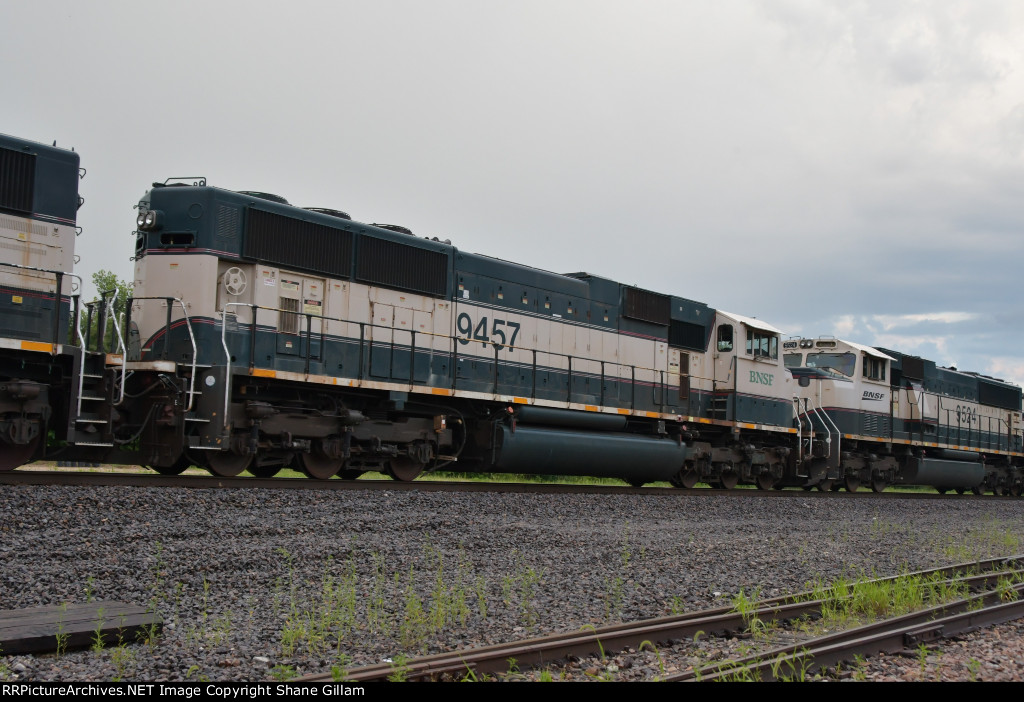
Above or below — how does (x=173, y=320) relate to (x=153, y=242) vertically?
below

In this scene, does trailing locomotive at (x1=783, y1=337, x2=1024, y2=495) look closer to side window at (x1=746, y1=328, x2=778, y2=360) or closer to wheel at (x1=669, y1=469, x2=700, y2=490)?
side window at (x1=746, y1=328, x2=778, y2=360)

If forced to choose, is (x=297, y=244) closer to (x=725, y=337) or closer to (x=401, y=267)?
(x=401, y=267)

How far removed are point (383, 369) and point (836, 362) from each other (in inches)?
533

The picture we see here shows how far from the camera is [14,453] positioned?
925 centimetres

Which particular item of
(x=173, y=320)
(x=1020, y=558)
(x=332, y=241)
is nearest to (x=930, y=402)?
(x=1020, y=558)

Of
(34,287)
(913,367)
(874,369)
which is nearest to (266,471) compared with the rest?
(34,287)

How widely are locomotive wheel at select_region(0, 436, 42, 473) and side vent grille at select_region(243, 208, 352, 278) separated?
3462 mm

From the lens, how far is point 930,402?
79.1 feet

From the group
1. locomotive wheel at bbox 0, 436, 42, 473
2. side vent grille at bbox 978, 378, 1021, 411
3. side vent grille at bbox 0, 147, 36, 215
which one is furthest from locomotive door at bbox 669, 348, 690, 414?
side vent grille at bbox 978, 378, 1021, 411

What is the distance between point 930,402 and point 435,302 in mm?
16690

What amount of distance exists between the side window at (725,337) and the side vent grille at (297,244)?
9.06m

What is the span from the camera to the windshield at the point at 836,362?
2155 centimetres

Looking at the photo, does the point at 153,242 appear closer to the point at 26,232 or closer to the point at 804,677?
the point at 26,232

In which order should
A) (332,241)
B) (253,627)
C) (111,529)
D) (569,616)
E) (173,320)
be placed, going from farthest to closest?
(332,241) → (173,320) → (111,529) → (569,616) → (253,627)
